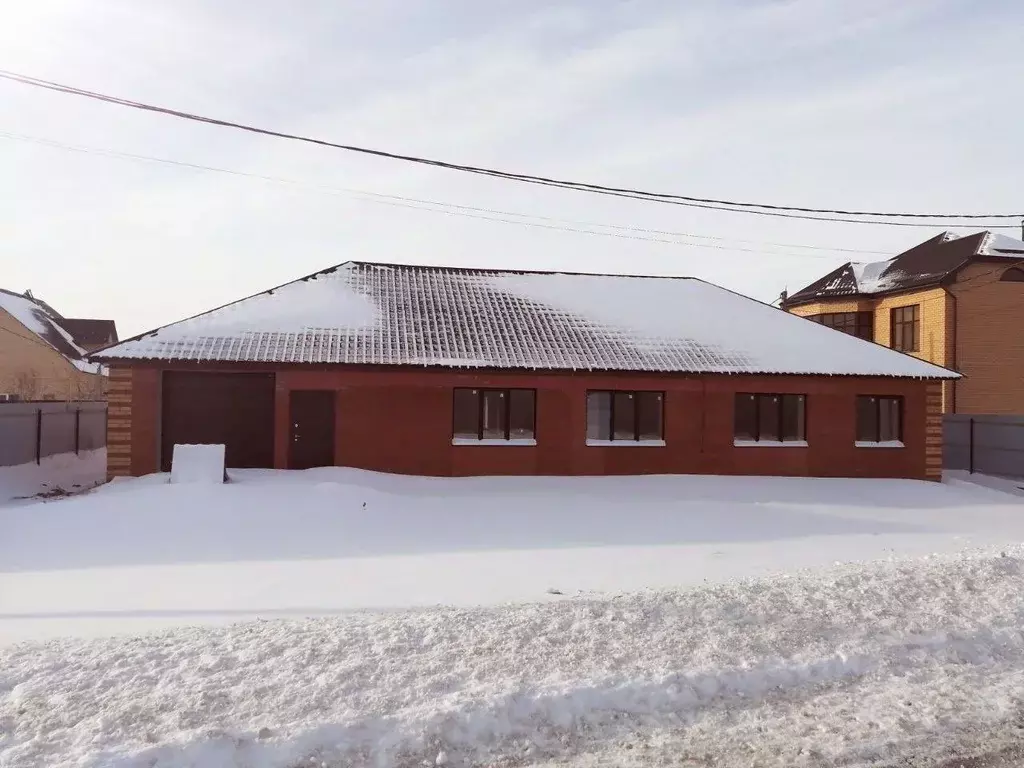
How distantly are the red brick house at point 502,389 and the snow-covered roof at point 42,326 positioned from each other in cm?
2957

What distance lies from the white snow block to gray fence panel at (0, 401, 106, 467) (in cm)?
767

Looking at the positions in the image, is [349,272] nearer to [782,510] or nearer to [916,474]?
[782,510]

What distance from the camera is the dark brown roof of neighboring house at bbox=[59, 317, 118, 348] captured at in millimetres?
52031

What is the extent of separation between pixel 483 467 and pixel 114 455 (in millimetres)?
8123

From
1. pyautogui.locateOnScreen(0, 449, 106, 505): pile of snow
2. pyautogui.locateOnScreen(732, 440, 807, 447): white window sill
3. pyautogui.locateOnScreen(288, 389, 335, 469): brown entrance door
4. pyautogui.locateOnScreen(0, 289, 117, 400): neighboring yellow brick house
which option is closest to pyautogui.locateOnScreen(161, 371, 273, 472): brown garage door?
pyautogui.locateOnScreen(288, 389, 335, 469): brown entrance door

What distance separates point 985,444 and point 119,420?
24819 millimetres

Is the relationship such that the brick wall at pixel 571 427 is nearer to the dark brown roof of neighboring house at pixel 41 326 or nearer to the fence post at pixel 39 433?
the fence post at pixel 39 433

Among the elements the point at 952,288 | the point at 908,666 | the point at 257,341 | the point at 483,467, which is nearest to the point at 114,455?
the point at 257,341

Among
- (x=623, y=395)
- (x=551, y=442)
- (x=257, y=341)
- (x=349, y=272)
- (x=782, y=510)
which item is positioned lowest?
(x=782, y=510)

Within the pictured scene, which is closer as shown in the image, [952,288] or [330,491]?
[330,491]

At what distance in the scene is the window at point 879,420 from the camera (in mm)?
18406

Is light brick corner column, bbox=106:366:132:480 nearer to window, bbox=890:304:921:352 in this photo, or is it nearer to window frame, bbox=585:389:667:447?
window frame, bbox=585:389:667:447

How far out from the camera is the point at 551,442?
16.6 m

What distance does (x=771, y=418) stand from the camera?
17953mm
